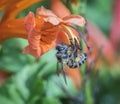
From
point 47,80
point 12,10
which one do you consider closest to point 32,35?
point 12,10

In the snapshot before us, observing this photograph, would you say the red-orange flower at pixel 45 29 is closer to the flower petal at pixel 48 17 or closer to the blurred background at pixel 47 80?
the flower petal at pixel 48 17

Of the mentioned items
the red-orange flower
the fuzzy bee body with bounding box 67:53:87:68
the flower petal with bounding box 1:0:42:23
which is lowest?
the fuzzy bee body with bounding box 67:53:87:68

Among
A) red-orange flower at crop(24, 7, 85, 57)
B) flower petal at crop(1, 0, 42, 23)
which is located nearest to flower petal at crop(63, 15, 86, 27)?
red-orange flower at crop(24, 7, 85, 57)

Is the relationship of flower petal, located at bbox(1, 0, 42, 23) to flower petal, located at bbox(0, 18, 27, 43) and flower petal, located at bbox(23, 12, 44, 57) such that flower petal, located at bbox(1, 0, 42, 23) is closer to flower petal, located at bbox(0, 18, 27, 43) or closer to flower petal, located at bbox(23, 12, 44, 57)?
flower petal, located at bbox(0, 18, 27, 43)

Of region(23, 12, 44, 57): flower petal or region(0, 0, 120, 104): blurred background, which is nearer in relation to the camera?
region(23, 12, 44, 57): flower petal

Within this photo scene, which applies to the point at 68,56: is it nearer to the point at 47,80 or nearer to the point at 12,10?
the point at 12,10

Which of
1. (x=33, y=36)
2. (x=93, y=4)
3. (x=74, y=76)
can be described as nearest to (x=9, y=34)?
(x=33, y=36)

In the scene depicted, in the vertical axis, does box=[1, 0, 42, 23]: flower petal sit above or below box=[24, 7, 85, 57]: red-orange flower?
above

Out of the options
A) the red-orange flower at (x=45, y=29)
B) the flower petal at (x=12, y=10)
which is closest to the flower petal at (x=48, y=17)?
the red-orange flower at (x=45, y=29)
